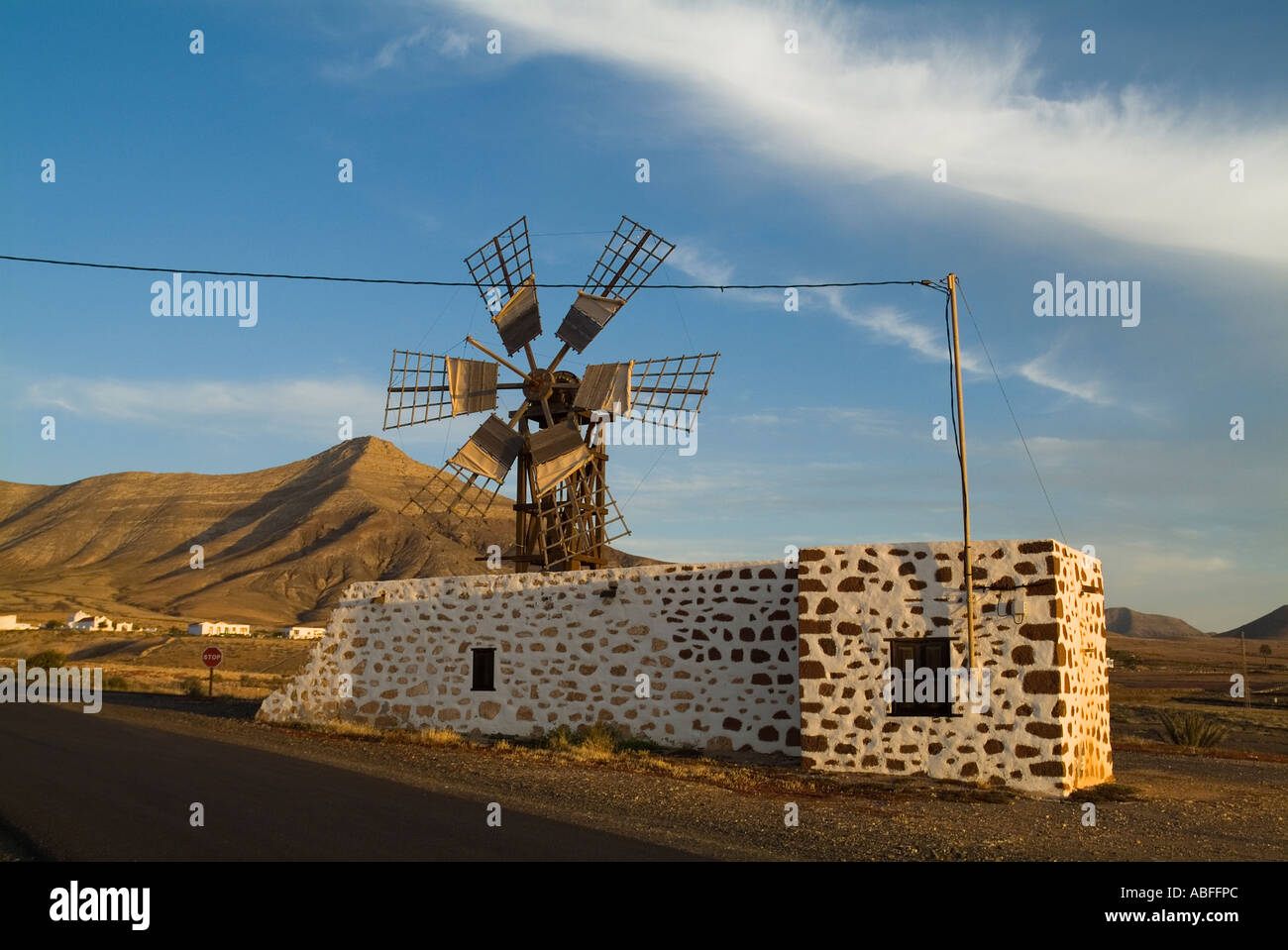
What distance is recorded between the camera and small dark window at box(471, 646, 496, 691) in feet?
56.4

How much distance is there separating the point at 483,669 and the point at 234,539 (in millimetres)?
103475

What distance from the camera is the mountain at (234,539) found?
9194 centimetres

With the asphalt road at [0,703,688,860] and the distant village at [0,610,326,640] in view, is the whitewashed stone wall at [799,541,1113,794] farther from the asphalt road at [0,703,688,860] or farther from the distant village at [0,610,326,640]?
the distant village at [0,610,326,640]

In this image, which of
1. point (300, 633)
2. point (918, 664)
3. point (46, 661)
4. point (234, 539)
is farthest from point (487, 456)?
point (234, 539)

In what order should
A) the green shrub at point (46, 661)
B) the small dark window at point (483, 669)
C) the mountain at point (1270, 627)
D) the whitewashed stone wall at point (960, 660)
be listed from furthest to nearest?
the mountain at point (1270, 627) < the green shrub at point (46, 661) < the small dark window at point (483, 669) < the whitewashed stone wall at point (960, 660)

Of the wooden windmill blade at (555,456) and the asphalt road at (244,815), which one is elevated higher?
the wooden windmill blade at (555,456)

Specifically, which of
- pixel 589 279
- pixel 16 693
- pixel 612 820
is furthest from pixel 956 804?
pixel 16 693

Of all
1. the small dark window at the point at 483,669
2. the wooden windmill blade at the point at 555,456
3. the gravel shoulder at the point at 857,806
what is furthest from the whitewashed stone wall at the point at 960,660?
the wooden windmill blade at the point at 555,456

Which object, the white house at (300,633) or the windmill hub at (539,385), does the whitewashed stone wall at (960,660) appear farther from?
the white house at (300,633)

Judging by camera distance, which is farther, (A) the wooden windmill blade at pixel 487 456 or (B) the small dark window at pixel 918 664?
(A) the wooden windmill blade at pixel 487 456

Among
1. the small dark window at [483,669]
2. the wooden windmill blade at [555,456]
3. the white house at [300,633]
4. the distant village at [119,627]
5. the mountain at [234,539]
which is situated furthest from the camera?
the mountain at [234,539]

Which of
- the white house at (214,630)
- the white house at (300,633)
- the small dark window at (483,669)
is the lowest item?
the white house at (300,633)

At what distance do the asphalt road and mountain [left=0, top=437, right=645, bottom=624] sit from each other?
71.5 meters

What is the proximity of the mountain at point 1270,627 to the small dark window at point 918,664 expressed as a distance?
15348cm
